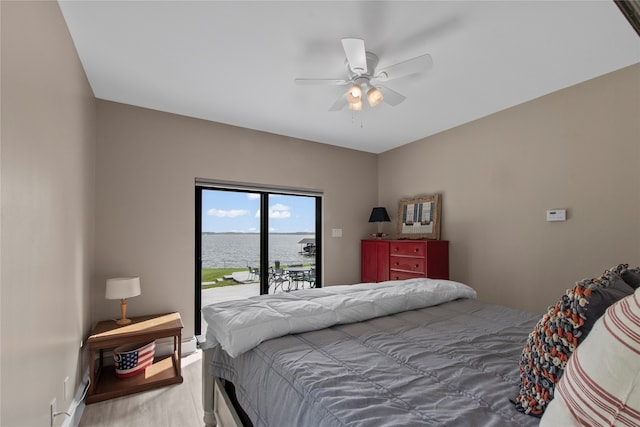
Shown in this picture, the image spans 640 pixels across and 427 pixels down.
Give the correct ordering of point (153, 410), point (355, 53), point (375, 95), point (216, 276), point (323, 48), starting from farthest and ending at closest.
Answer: point (216, 276)
point (375, 95)
point (153, 410)
point (323, 48)
point (355, 53)

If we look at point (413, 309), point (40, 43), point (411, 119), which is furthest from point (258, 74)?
point (413, 309)

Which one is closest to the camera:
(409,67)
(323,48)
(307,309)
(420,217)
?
(307,309)

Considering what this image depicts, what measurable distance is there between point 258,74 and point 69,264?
6.24ft

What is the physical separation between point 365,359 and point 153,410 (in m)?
1.97

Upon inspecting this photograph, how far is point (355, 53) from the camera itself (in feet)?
6.40

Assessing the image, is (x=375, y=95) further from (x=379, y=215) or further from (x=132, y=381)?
(x=132, y=381)

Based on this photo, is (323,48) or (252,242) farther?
(252,242)

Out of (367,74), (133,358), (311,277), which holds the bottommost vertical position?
(133,358)

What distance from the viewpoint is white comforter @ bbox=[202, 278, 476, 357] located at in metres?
1.45

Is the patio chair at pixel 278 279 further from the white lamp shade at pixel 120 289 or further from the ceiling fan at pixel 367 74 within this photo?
the ceiling fan at pixel 367 74

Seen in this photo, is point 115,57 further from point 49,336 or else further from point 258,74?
point 49,336

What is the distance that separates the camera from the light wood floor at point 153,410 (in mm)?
2154

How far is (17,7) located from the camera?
1.21m

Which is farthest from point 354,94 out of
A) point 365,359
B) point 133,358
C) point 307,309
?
point 133,358
